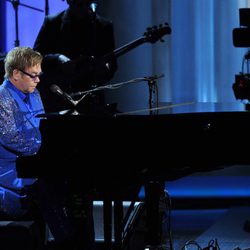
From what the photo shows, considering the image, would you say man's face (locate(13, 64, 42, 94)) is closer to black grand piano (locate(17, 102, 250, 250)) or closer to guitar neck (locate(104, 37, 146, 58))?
black grand piano (locate(17, 102, 250, 250))

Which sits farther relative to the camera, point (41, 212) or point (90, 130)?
point (41, 212)

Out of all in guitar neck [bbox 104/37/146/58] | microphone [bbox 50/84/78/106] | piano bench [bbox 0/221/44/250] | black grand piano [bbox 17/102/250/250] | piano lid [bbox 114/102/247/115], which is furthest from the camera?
guitar neck [bbox 104/37/146/58]

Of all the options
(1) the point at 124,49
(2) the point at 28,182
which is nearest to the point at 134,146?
(2) the point at 28,182

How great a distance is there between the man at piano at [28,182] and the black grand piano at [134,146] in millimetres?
155

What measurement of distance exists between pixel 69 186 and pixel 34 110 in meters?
0.50

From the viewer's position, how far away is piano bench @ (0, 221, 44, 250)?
10.9ft

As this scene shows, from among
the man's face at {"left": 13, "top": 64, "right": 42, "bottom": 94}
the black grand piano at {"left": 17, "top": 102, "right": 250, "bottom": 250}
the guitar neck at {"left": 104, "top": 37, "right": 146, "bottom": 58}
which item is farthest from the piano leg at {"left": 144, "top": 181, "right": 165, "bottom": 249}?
the guitar neck at {"left": 104, "top": 37, "right": 146, "bottom": 58}

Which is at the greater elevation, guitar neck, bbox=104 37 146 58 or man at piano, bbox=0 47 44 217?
guitar neck, bbox=104 37 146 58

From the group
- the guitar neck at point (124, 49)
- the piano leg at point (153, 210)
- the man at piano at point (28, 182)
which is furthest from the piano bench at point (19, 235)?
the guitar neck at point (124, 49)

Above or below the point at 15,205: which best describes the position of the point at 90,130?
above

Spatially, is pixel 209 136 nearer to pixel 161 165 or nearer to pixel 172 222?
pixel 161 165

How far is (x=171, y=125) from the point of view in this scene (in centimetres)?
328

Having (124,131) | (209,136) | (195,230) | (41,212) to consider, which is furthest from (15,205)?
(195,230)

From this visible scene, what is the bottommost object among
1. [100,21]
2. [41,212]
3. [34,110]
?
[41,212]
